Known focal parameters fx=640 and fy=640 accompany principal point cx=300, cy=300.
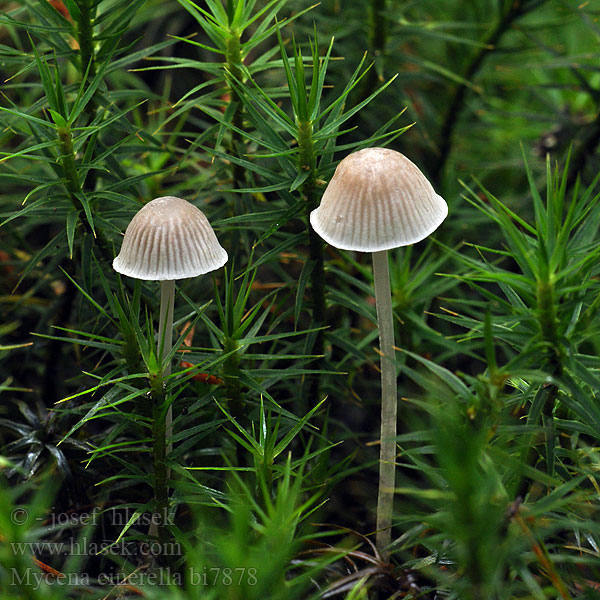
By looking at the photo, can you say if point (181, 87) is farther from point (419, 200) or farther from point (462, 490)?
point (462, 490)

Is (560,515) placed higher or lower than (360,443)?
higher

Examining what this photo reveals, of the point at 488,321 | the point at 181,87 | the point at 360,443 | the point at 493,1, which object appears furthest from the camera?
the point at 181,87

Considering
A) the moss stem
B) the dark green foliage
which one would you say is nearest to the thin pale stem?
the dark green foliage

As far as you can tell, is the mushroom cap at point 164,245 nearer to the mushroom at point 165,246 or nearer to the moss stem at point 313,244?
the mushroom at point 165,246

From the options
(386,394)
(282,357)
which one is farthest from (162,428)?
(386,394)

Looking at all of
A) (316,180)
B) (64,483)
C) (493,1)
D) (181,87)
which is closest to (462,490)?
(316,180)
